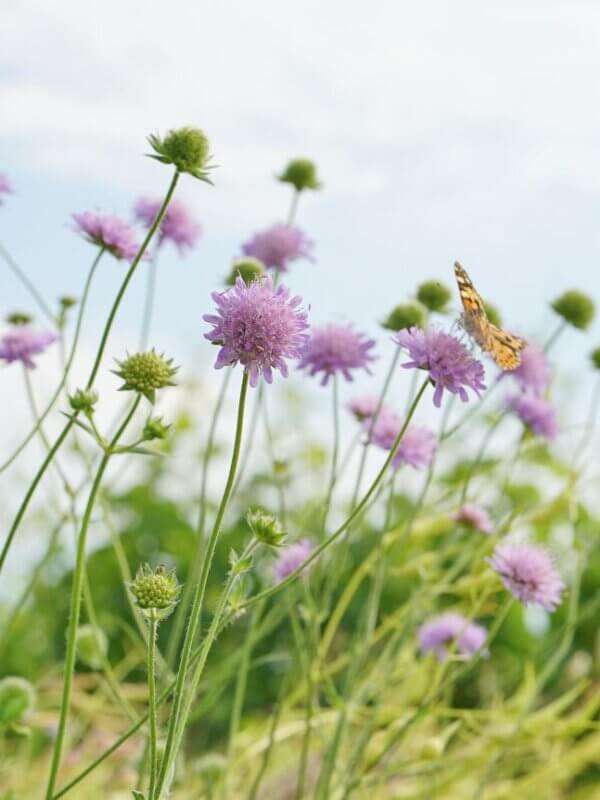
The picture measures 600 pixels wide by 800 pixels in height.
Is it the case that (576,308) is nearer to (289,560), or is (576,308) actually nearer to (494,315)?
(494,315)

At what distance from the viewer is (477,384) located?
1043mm

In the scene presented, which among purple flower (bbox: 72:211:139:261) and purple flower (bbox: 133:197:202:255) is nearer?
purple flower (bbox: 72:211:139:261)

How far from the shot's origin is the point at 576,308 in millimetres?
1831

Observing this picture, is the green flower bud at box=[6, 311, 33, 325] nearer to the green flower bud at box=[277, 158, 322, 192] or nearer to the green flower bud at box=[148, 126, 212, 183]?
the green flower bud at box=[277, 158, 322, 192]

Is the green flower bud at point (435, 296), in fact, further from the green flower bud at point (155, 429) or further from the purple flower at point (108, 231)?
the green flower bud at point (155, 429)

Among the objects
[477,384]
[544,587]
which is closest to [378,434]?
[544,587]

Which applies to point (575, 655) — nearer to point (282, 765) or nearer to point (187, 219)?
point (282, 765)

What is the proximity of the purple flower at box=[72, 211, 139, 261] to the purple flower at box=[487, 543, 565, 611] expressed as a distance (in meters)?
0.65

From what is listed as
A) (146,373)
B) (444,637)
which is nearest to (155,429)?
(146,373)

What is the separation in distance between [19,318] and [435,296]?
0.69 metres

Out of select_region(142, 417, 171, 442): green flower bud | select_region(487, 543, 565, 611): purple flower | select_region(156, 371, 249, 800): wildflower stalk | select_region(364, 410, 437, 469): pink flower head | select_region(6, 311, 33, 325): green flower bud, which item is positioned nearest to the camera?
select_region(156, 371, 249, 800): wildflower stalk

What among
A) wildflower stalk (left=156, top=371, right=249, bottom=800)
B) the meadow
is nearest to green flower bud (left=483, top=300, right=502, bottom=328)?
the meadow

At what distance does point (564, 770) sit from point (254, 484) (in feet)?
5.54

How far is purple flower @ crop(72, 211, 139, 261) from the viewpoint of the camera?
1.35 m
